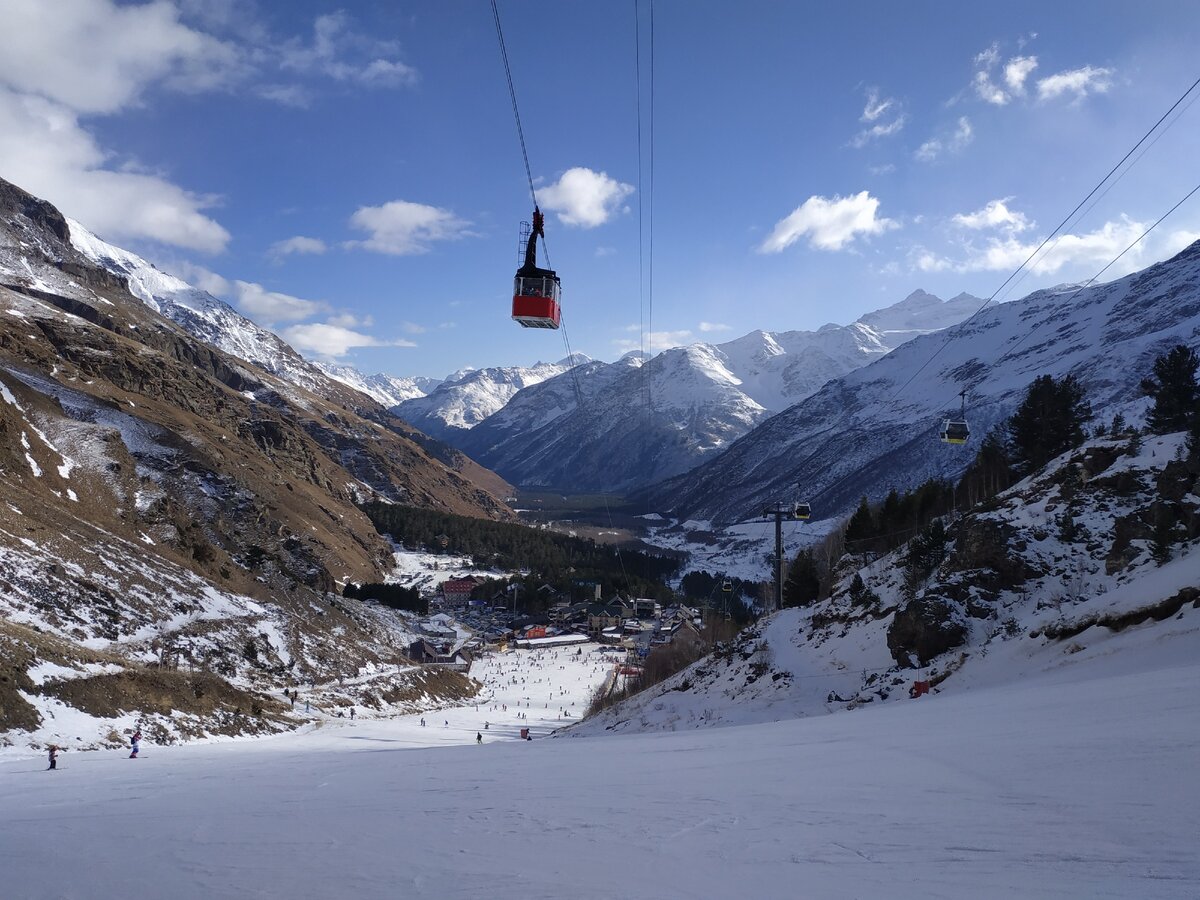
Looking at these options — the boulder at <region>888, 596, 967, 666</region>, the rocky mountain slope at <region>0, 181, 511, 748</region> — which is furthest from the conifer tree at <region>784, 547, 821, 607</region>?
the rocky mountain slope at <region>0, 181, 511, 748</region>

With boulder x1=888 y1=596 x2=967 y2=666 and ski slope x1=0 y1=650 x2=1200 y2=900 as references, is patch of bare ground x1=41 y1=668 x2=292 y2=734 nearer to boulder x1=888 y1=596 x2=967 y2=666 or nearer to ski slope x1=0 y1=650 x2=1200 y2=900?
ski slope x1=0 y1=650 x2=1200 y2=900

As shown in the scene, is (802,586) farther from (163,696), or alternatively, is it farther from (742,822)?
(742,822)

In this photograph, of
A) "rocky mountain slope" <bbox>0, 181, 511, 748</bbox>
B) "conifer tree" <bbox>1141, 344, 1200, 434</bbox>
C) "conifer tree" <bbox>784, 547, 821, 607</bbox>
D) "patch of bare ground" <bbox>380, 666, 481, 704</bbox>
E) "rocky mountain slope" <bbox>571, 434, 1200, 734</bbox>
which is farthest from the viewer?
"patch of bare ground" <bbox>380, 666, 481, 704</bbox>

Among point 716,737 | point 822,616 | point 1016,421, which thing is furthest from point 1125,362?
point 716,737

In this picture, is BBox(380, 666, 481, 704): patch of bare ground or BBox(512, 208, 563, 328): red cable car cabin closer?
BBox(512, 208, 563, 328): red cable car cabin

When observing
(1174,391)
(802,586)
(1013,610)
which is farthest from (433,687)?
(1174,391)

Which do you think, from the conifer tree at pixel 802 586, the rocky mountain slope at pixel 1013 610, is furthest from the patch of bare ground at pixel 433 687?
the conifer tree at pixel 802 586
